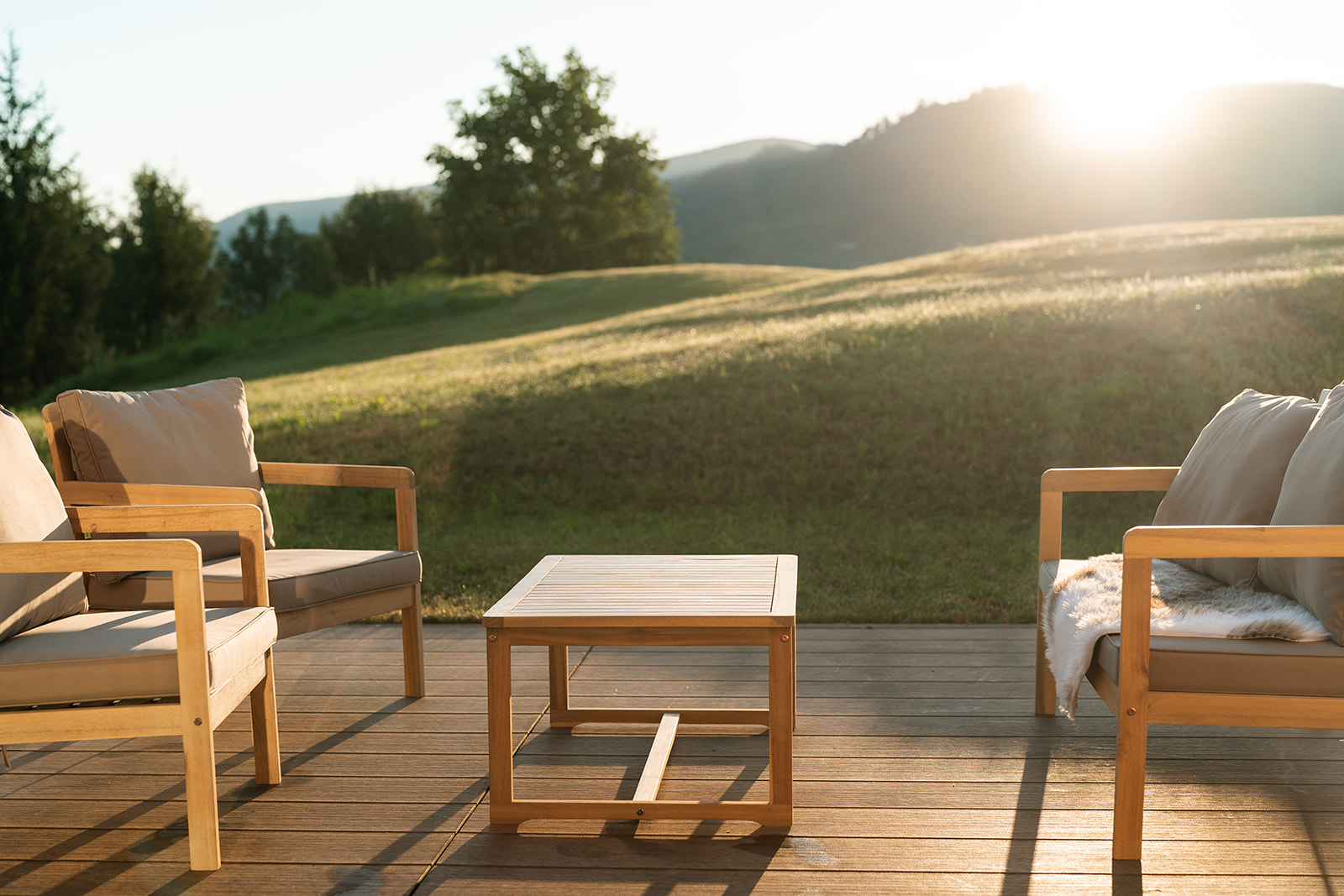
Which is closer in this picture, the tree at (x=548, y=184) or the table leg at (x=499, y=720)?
the table leg at (x=499, y=720)

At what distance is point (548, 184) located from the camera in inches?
1222

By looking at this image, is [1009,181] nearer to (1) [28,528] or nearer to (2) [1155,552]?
(2) [1155,552]

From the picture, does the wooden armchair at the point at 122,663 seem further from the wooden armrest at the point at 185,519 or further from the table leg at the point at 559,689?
the table leg at the point at 559,689

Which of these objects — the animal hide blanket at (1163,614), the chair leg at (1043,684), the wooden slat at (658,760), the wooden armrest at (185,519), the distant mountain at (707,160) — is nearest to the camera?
the animal hide blanket at (1163,614)

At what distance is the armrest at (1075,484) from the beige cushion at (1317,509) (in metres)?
0.48

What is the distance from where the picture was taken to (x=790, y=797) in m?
2.08

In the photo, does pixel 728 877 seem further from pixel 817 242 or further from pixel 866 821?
pixel 817 242

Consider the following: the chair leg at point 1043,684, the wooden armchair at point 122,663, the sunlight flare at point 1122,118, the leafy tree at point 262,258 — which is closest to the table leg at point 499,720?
the wooden armchair at point 122,663

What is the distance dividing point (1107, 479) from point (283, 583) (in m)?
2.31

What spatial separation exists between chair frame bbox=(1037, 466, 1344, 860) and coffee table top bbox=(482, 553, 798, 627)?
678 mm

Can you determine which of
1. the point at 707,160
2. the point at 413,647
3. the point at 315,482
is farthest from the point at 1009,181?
the point at 413,647

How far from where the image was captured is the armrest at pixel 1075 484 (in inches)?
107

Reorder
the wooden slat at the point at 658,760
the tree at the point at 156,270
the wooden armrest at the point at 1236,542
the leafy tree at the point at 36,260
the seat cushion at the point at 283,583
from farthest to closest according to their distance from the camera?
the tree at the point at 156,270, the leafy tree at the point at 36,260, the seat cushion at the point at 283,583, the wooden slat at the point at 658,760, the wooden armrest at the point at 1236,542

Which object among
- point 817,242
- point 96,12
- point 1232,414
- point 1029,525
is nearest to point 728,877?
point 1232,414
